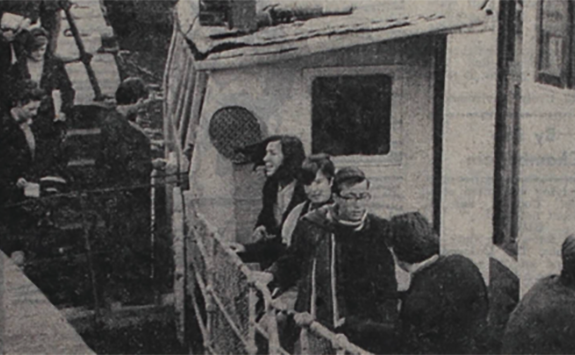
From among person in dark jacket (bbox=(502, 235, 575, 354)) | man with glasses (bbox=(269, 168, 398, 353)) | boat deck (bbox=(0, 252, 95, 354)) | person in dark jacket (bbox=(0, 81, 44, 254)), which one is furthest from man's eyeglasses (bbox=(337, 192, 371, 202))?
person in dark jacket (bbox=(0, 81, 44, 254))

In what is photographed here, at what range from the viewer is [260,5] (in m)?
1.90

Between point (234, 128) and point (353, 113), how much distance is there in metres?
0.21

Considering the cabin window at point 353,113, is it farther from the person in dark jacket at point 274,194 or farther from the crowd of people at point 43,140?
the crowd of people at point 43,140

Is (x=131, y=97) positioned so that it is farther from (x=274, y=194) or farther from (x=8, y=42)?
(x=274, y=194)

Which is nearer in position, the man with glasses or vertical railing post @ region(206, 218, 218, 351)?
the man with glasses

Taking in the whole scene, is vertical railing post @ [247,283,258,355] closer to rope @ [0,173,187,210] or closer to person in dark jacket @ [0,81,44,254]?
rope @ [0,173,187,210]

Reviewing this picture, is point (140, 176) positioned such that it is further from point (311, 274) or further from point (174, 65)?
Result: point (311, 274)

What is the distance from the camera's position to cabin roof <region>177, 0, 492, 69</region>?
1810 millimetres

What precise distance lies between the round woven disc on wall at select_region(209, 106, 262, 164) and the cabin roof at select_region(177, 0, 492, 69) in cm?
9

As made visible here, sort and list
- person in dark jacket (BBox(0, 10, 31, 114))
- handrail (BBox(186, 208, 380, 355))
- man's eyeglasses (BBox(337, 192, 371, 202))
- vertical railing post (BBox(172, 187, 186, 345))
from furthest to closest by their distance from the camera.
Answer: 1. vertical railing post (BBox(172, 187, 186, 345))
2. person in dark jacket (BBox(0, 10, 31, 114))
3. man's eyeglasses (BBox(337, 192, 371, 202))
4. handrail (BBox(186, 208, 380, 355))

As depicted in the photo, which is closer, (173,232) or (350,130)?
(350,130)

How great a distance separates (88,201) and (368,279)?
0.63 metres

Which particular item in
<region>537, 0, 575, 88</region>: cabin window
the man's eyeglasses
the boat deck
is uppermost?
<region>537, 0, 575, 88</region>: cabin window

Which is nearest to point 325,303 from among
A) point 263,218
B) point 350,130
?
point 263,218
